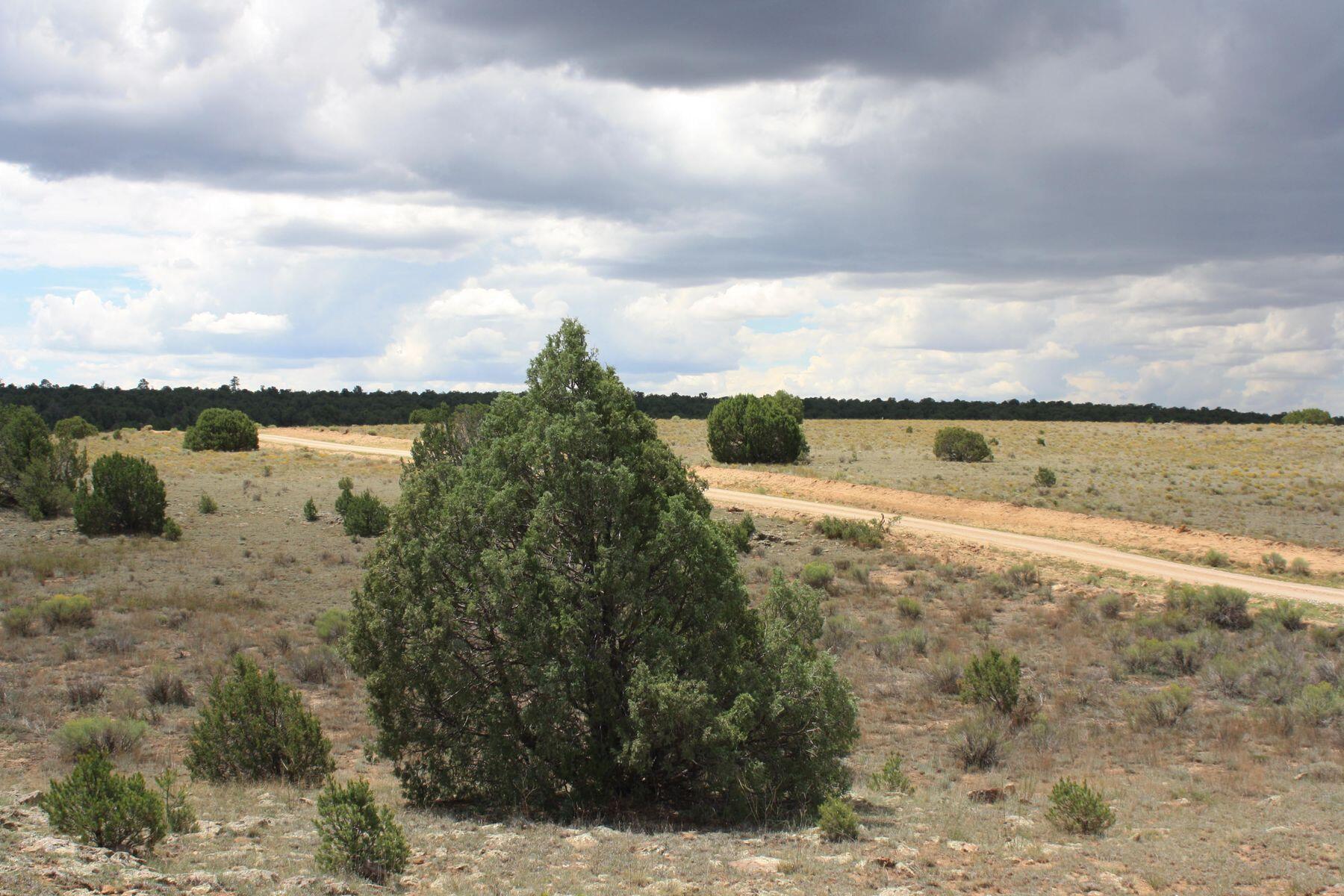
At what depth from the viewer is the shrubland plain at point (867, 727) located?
7.36 metres

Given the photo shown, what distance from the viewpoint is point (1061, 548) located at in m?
28.6

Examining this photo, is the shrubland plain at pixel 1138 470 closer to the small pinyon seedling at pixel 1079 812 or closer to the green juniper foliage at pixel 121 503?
the small pinyon seedling at pixel 1079 812

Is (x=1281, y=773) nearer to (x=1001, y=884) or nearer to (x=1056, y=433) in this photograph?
(x=1001, y=884)

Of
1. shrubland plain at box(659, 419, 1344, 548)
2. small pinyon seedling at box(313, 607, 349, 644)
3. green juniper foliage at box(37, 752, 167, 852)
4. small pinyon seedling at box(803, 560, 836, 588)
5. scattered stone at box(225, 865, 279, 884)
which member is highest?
shrubland plain at box(659, 419, 1344, 548)

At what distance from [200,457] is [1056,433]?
5835 centimetres

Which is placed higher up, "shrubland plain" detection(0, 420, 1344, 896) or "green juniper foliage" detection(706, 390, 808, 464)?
Result: "green juniper foliage" detection(706, 390, 808, 464)

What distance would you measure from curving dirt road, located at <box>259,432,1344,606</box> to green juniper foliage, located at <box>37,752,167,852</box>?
23564 millimetres

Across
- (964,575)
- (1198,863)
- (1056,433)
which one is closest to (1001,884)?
(1198,863)

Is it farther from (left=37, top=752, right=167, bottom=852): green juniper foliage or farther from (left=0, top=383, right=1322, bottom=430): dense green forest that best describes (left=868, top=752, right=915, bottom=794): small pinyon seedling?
(left=0, top=383, right=1322, bottom=430): dense green forest

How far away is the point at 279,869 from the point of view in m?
6.96

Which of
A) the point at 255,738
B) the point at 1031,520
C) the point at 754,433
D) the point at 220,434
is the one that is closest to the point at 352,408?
the point at 220,434

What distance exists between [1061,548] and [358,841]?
2575 cm

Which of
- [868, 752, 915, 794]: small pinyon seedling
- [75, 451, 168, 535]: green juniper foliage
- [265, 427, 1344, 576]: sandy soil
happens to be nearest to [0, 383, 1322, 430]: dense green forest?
[265, 427, 1344, 576]: sandy soil

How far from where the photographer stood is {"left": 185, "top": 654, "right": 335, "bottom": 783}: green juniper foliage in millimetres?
10250
